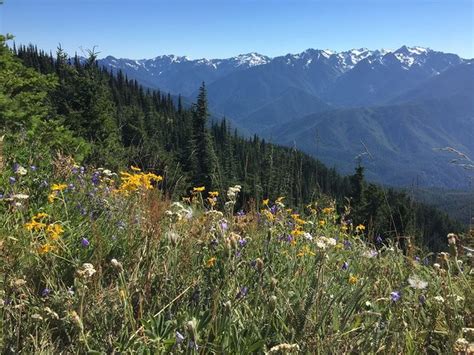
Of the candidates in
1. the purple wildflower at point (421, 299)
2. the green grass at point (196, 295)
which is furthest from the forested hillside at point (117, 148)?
the purple wildflower at point (421, 299)

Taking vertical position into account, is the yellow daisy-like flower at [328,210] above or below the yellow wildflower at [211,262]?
below

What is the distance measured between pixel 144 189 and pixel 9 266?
1.32 meters

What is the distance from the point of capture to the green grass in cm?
200

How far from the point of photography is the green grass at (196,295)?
1995mm

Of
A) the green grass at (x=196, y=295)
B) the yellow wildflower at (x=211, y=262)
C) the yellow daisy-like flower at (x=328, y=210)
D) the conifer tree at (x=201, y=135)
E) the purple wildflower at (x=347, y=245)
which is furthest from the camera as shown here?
the conifer tree at (x=201, y=135)

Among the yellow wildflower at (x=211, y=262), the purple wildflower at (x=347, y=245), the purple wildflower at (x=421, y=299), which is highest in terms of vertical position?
the yellow wildflower at (x=211, y=262)

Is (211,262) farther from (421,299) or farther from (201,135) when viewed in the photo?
(201,135)

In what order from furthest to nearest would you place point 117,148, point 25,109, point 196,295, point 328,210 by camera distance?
point 117,148
point 25,109
point 328,210
point 196,295

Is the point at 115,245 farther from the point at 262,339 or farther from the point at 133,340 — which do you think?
the point at 262,339

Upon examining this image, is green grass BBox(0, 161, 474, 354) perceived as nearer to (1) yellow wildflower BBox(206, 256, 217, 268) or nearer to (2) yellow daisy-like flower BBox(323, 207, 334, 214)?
(1) yellow wildflower BBox(206, 256, 217, 268)

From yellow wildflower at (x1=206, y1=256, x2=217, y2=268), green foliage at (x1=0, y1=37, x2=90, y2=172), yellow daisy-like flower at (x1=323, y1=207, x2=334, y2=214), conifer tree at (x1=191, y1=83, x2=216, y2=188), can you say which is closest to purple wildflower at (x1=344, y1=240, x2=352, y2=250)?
yellow daisy-like flower at (x1=323, y1=207, x2=334, y2=214)

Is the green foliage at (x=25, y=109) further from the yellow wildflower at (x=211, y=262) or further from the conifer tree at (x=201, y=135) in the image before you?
the conifer tree at (x=201, y=135)

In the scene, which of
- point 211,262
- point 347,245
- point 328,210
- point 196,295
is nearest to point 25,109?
point 328,210

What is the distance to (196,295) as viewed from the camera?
2332 millimetres
